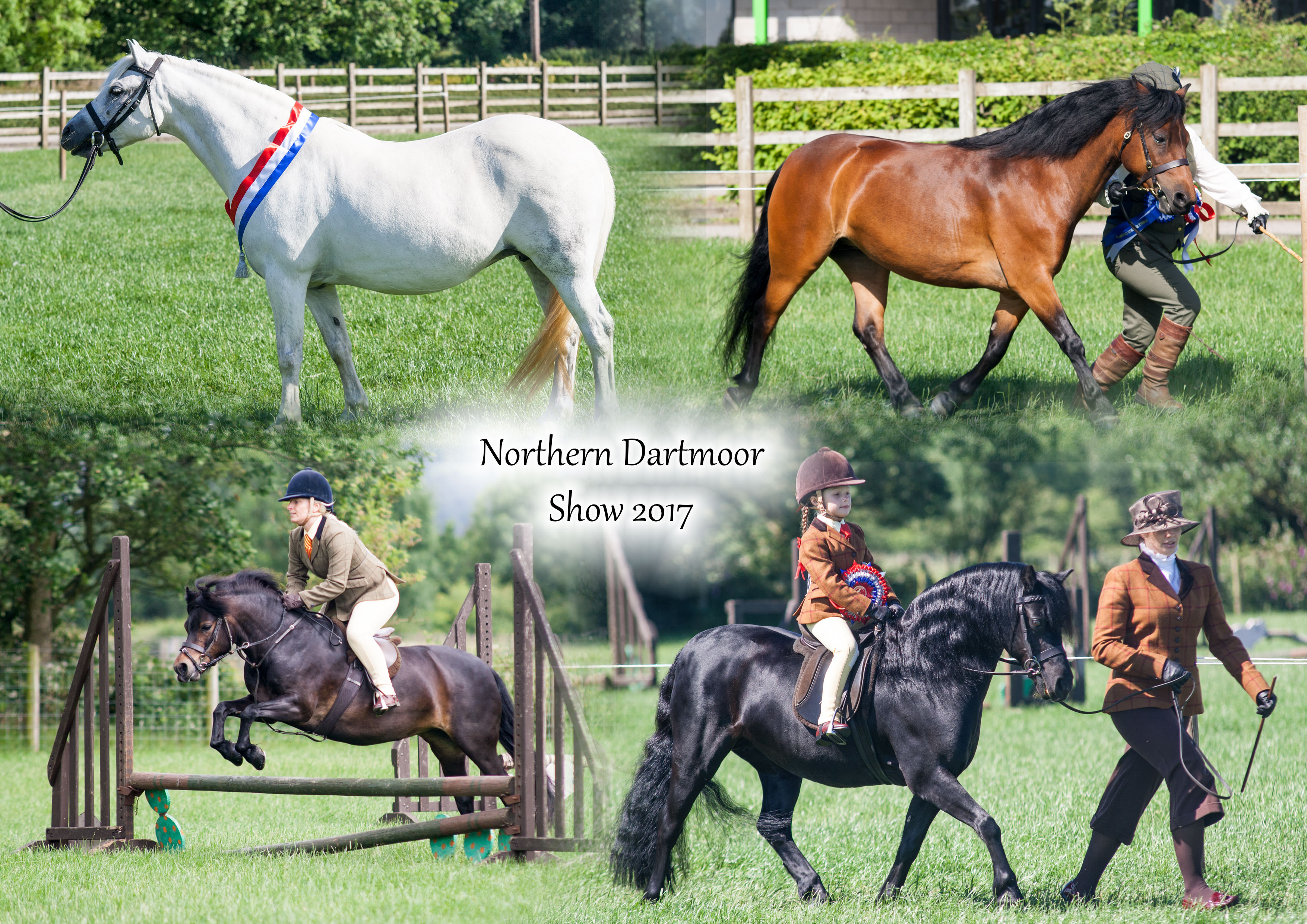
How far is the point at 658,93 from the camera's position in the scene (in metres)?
3.09

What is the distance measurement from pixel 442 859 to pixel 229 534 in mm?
8872

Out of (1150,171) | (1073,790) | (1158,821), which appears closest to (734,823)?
(1158,821)

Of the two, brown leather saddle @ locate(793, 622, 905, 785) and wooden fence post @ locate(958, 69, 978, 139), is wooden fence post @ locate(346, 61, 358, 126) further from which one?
wooden fence post @ locate(958, 69, 978, 139)

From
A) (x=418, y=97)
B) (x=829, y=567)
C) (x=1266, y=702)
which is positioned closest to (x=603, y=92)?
(x=829, y=567)

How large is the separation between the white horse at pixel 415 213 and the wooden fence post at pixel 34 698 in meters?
9.62

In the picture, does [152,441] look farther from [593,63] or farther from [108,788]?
[593,63]

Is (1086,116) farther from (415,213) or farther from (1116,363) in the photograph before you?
(415,213)

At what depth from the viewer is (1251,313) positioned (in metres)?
6.53

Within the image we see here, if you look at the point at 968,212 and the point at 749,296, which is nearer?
the point at 968,212

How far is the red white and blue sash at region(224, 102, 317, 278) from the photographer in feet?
16.0

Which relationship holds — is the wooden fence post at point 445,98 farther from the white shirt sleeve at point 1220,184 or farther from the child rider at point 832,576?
the white shirt sleeve at point 1220,184

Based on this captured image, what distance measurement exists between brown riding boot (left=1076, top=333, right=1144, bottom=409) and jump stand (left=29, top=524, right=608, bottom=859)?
2.62 meters

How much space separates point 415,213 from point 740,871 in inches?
120

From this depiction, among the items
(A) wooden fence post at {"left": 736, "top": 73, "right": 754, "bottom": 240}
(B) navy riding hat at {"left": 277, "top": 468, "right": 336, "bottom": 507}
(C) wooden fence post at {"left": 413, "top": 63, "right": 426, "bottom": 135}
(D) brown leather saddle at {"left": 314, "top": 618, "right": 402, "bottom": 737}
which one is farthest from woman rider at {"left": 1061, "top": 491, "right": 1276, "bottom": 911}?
(A) wooden fence post at {"left": 736, "top": 73, "right": 754, "bottom": 240}
